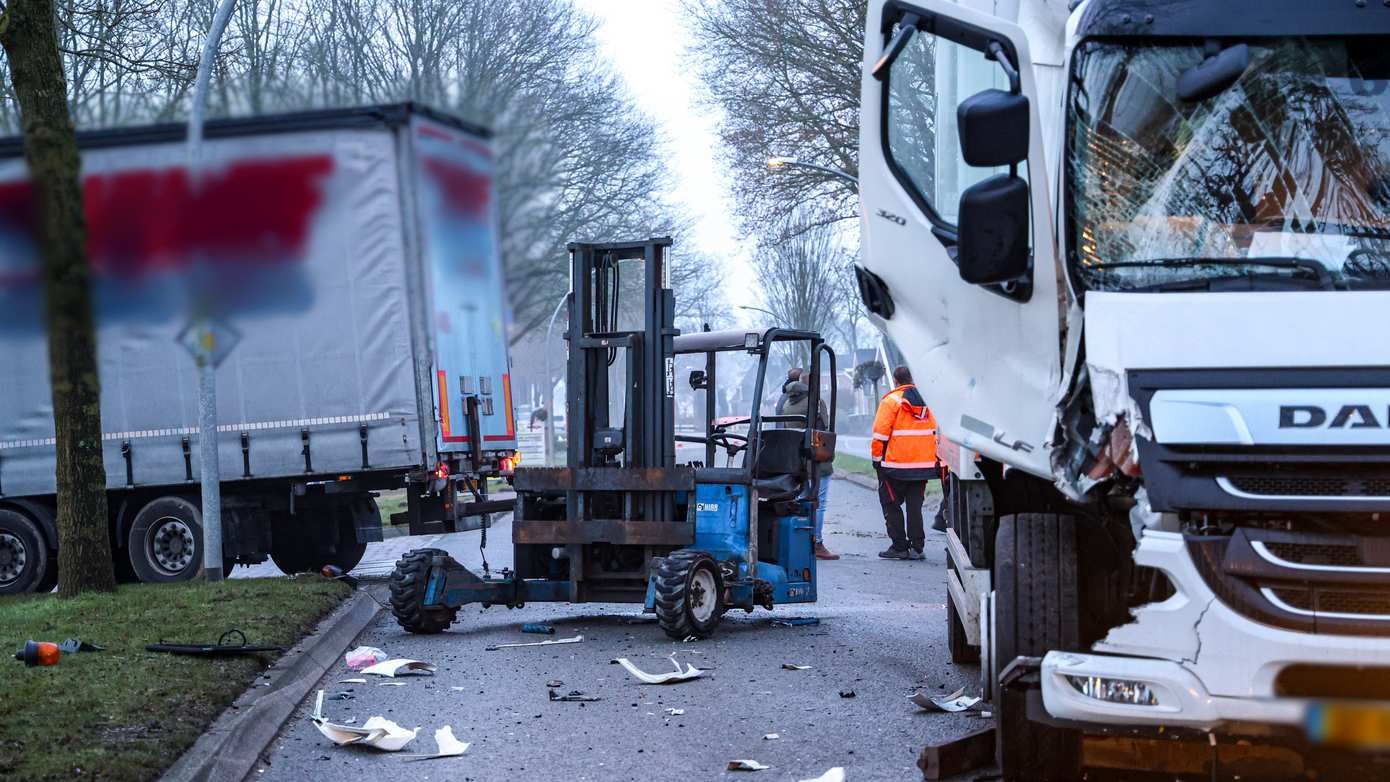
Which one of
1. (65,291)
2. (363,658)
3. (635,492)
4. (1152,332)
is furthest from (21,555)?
(1152,332)

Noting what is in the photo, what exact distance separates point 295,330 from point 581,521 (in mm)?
3794

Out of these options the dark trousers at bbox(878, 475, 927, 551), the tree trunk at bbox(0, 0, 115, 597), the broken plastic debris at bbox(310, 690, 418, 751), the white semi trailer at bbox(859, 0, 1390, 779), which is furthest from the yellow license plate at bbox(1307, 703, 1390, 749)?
the dark trousers at bbox(878, 475, 927, 551)

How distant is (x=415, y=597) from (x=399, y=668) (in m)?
1.49

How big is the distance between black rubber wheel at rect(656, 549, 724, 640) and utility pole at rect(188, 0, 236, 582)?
3035 millimetres

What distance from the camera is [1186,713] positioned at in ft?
15.2

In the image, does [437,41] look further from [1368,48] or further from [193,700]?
[1368,48]

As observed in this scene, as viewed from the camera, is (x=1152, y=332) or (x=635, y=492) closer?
(x=1152, y=332)

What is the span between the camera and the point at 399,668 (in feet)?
31.0

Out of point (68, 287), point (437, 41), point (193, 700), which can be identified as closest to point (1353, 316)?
point (68, 287)

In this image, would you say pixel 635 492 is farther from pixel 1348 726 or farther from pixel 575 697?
pixel 1348 726

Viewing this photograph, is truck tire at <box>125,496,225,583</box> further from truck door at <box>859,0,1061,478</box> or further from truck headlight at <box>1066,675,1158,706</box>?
truck headlight at <box>1066,675,1158,706</box>

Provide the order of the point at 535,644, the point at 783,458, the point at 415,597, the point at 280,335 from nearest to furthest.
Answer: the point at 280,335 → the point at 535,644 → the point at 415,597 → the point at 783,458

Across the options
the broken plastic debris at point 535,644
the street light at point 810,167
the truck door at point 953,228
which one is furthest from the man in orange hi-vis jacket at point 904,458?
the street light at point 810,167

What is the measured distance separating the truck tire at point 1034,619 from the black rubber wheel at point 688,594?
14.9 feet
